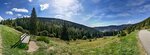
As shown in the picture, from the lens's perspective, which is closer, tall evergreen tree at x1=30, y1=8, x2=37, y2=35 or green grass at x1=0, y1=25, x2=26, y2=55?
green grass at x1=0, y1=25, x2=26, y2=55

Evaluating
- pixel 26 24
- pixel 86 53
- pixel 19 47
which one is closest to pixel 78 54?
pixel 86 53

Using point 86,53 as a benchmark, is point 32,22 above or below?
above

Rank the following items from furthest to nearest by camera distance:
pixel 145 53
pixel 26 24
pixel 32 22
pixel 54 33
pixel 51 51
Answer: pixel 26 24, pixel 54 33, pixel 32 22, pixel 51 51, pixel 145 53

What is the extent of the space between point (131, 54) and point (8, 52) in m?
12.5

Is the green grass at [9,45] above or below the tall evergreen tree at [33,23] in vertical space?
below

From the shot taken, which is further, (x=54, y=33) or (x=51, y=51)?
(x=54, y=33)

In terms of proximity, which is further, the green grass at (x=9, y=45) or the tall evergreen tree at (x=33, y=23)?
the tall evergreen tree at (x=33, y=23)

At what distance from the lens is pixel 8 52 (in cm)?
2038

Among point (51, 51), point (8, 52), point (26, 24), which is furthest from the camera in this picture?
point (26, 24)

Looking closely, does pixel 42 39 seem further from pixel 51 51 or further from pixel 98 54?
pixel 98 54

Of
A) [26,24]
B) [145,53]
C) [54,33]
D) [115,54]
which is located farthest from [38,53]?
[26,24]

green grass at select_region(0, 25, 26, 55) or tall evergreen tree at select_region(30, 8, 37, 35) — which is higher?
tall evergreen tree at select_region(30, 8, 37, 35)

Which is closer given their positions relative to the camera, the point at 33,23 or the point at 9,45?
the point at 9,45

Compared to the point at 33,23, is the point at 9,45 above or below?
below
